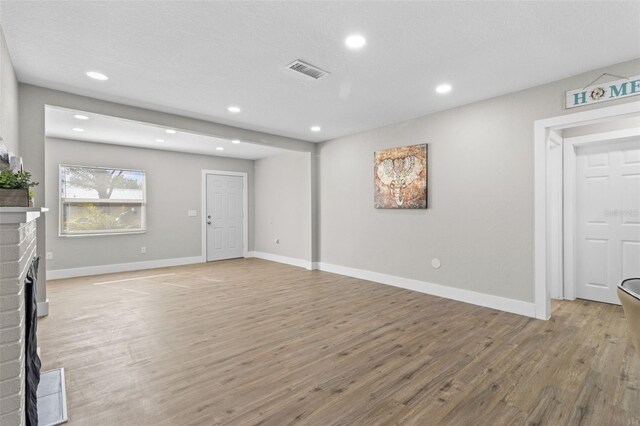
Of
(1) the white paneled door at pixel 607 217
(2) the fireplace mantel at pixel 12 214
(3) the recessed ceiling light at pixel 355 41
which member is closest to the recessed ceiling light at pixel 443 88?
(3) the recessed ceiling light at pixel 355 41

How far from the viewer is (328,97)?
3.74m

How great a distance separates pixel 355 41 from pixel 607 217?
12.5 feet

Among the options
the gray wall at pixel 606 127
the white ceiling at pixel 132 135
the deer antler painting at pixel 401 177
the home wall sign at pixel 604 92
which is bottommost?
the deer antler painting at pixel 401 177

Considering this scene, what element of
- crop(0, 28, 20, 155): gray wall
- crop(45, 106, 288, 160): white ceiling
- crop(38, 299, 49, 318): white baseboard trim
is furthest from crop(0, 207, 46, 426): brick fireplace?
crop(45, 106, 288, 160): white ceiling

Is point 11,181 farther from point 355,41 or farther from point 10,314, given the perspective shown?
point 355,41

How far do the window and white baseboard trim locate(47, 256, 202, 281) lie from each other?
0.66 meters

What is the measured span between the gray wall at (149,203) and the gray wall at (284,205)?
833mm

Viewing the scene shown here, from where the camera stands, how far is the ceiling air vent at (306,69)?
288cm

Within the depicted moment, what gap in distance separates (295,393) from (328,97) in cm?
309

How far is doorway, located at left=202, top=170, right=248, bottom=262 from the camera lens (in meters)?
7.39

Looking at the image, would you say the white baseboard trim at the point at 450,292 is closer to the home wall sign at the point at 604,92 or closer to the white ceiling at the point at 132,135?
the home wall sign at the point at 604,92

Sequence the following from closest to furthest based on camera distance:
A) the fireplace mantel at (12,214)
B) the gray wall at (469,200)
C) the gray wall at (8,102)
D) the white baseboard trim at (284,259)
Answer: the fireplace mantel at (12,214)
the gray wall at (8,102)
the gray wall at (469,200)
the white baseboard trim at (284,259)

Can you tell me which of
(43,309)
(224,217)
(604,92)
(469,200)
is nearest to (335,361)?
(469,200)

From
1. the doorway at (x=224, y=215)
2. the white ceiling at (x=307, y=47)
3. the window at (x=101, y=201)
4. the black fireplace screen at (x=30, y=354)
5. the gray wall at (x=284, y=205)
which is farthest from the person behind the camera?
the doorway at (x=224, y=215)
